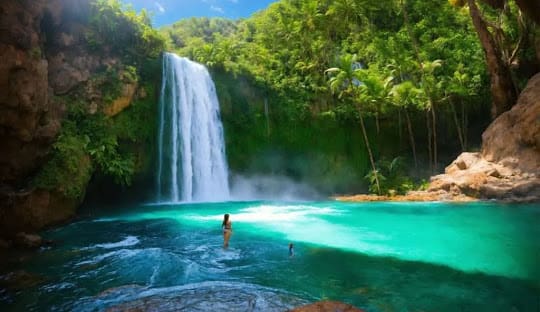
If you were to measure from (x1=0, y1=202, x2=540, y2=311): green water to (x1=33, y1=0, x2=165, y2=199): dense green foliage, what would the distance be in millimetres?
2303

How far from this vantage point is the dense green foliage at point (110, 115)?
1489cm

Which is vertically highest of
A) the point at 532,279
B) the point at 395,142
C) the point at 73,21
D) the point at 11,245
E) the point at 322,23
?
the point at 322,23

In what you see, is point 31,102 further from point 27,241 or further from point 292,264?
point 292,264

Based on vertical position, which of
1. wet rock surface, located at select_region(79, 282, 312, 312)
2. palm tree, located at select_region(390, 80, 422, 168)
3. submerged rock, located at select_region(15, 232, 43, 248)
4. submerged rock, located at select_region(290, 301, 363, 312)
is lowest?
wet rock surface, located at select_region(79, 282, 312, 312)

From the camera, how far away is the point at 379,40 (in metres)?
32.3

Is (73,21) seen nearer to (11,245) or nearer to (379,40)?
(11,245)

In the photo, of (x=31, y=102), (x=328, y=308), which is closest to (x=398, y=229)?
(x=328, y=308)

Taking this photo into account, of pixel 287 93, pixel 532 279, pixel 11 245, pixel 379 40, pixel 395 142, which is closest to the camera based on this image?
pixel 532 279

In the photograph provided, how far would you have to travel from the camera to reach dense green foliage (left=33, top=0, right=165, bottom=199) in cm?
1489

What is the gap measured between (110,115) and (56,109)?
3.36m

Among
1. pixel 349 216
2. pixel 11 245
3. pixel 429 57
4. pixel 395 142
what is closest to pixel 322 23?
pixel 429 57

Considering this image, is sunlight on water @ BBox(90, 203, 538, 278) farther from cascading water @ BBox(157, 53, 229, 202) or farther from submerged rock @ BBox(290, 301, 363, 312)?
submerged rock @ BBox(290, 301, 363, 312)

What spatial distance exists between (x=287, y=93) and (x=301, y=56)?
242 inches

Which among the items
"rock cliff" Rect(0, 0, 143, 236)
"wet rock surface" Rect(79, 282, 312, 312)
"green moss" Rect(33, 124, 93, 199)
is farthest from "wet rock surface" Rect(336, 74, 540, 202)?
Result: "rock cliff" Rect(0, 0, 143, 236)
